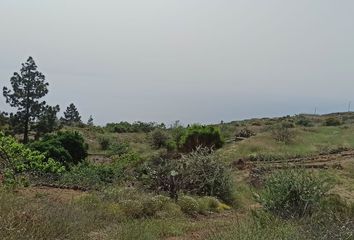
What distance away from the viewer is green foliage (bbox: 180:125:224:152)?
33.3 meters

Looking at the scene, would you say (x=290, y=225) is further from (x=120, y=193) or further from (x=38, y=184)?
(x=38, y=184)

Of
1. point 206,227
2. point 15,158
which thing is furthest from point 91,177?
point 206,227

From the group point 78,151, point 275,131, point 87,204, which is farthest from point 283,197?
point 275,131

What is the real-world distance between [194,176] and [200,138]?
16865 millimetres

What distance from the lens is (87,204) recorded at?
1177 centimetres

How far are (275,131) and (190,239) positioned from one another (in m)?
30.0

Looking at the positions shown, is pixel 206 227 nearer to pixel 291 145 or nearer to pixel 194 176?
pixel 194 176

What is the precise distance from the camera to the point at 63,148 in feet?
78.7

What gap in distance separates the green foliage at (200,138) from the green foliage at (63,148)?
8.25m

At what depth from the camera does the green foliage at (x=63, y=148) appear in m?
23.0

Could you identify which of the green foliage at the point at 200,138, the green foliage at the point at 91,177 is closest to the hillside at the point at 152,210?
the green foliage at the point at 91,177

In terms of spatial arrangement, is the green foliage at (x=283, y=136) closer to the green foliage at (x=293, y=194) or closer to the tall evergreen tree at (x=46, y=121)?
the tall evergreen tree at (x=46, y=121)

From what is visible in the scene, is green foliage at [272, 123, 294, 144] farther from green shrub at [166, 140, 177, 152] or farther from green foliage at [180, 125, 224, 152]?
green shrub at [166, 140, 177, 152]

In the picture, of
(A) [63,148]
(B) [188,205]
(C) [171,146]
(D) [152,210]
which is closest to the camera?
(D) [152,210]
